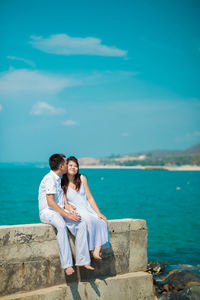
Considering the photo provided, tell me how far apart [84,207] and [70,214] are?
455 millimetres

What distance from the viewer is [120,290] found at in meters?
5.32

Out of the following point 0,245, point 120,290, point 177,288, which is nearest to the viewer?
point 0,245

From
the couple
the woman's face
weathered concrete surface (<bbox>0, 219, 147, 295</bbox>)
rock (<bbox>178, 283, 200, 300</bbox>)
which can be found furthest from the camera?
rock (<bbox>178, 283, 200, 300</bbox>)

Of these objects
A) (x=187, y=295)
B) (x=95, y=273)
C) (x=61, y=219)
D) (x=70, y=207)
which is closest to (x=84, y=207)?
(x=70, y=207)

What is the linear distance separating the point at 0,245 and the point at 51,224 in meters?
0.73

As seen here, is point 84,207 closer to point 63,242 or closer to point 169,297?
point 63,242

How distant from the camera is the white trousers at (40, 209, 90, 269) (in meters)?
4.81

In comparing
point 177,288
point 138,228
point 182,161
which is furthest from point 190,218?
point 182,161

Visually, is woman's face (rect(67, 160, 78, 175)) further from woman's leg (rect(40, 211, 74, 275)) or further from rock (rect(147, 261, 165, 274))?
rock (rect(147, 261, 165, 274))

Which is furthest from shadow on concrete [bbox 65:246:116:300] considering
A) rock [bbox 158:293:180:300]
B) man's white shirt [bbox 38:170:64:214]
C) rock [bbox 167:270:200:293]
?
rock [bbox 167:270:200:293]

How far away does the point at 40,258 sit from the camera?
16.0 ft

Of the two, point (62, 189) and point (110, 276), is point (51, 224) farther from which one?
point (110, 276)

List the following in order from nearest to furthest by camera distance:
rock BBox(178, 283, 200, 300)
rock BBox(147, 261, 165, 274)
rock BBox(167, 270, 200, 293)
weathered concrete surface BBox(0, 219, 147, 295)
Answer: weathered concrete surface BBox(0, 219, 147, 295)
rock BBox(178, 283, 200, 300)
rock BBox(167, 270, 200, 293)
rock BBox(147, 261, 165, 274)

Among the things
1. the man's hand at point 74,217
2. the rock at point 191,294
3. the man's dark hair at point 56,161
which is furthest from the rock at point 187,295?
the man's dark hair at point 56,161
